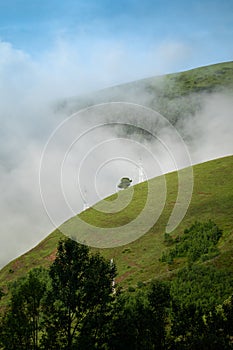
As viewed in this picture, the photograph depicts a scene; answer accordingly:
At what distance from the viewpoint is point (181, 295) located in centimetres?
5725

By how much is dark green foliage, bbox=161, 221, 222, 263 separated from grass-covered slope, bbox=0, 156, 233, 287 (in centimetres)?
151

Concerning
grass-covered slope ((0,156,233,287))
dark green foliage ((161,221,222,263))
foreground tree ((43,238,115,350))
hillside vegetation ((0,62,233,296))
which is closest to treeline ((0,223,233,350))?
foreground tree ((43,238,115,350))

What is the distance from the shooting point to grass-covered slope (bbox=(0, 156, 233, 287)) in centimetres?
7644

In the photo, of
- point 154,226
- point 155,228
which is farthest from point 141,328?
point 154,226

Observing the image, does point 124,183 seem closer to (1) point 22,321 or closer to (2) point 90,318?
(2) point 90,318

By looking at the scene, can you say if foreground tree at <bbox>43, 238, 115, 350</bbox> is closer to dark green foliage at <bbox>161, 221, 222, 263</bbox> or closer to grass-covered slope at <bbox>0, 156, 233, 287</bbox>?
grass-covered slope at <bbox>0, 156, 233, 287</bbox>

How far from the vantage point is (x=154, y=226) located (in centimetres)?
9881

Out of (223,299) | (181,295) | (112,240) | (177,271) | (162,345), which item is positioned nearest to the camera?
(162,345)

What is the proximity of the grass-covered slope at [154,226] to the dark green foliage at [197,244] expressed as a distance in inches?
59.4

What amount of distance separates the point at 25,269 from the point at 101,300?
65294mm

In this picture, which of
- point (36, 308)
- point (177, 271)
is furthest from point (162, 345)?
point (177, 271)

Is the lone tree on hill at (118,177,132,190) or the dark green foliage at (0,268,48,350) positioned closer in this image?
the dark green foliage at (0,268,48,350)

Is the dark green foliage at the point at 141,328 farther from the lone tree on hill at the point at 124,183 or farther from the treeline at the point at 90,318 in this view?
the lone tree on hill at the point at 124,183

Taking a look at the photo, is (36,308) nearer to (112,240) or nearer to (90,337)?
(90,337)
